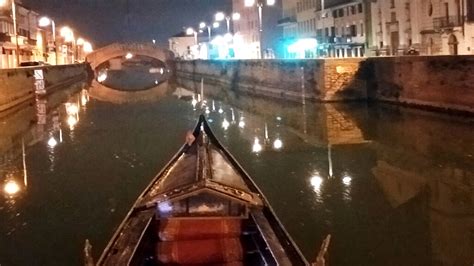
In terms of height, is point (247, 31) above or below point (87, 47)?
below

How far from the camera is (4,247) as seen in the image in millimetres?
13242

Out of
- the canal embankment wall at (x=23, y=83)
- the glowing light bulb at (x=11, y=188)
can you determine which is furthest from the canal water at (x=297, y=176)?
the canal embankment wall at (x=23, y=83)

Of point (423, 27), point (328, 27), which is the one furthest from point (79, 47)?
point (423, 27)

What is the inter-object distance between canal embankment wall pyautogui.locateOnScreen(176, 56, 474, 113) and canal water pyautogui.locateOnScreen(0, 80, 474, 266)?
928 mm

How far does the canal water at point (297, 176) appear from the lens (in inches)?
514

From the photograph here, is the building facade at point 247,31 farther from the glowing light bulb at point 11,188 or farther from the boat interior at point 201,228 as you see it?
the boat interior at point 201,228

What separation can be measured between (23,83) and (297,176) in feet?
100

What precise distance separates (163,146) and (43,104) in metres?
23.4

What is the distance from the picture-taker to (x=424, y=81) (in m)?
32.6

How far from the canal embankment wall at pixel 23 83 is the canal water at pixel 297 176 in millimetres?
1892

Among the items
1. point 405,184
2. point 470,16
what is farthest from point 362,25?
point 405,184

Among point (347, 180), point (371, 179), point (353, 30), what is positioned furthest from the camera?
point (353, 30)

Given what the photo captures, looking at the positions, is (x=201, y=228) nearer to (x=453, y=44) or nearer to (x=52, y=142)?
(x=52, y=142)

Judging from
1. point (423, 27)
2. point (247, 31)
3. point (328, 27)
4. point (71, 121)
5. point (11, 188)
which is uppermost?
point (247, 31)
